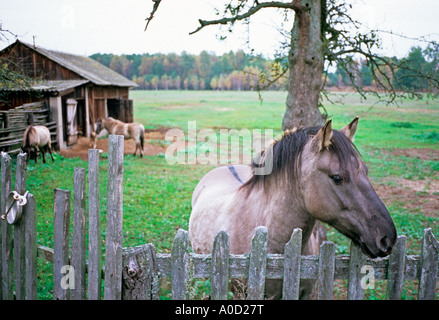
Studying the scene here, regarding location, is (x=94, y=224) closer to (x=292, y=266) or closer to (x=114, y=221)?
(x=114, y=221)

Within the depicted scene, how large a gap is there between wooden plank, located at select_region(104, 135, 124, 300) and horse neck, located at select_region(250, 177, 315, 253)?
3.83 ft

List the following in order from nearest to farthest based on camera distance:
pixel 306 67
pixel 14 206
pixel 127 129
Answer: pixel 14 206, pixel 306 67, pixel 127 129

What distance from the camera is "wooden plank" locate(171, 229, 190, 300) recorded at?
2.02 m

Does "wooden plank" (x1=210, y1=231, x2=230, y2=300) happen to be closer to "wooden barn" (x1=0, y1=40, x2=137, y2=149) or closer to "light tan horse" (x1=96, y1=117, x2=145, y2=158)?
"wooden barn" (x1=0, y1=40, x2=137, y2=149)

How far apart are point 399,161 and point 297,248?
12.1 meters

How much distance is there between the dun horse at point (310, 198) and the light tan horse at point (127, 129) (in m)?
12.1

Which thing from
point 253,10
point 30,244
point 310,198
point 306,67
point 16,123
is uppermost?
point 253,10

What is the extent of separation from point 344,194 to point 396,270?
1.96 ft

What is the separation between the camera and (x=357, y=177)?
215 centimetres

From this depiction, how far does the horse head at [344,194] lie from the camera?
202 cm

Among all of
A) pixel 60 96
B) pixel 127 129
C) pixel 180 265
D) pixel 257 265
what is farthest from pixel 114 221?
pixel 60 96

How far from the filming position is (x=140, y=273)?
6.88 ft

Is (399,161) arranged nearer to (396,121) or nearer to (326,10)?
(396,121)
